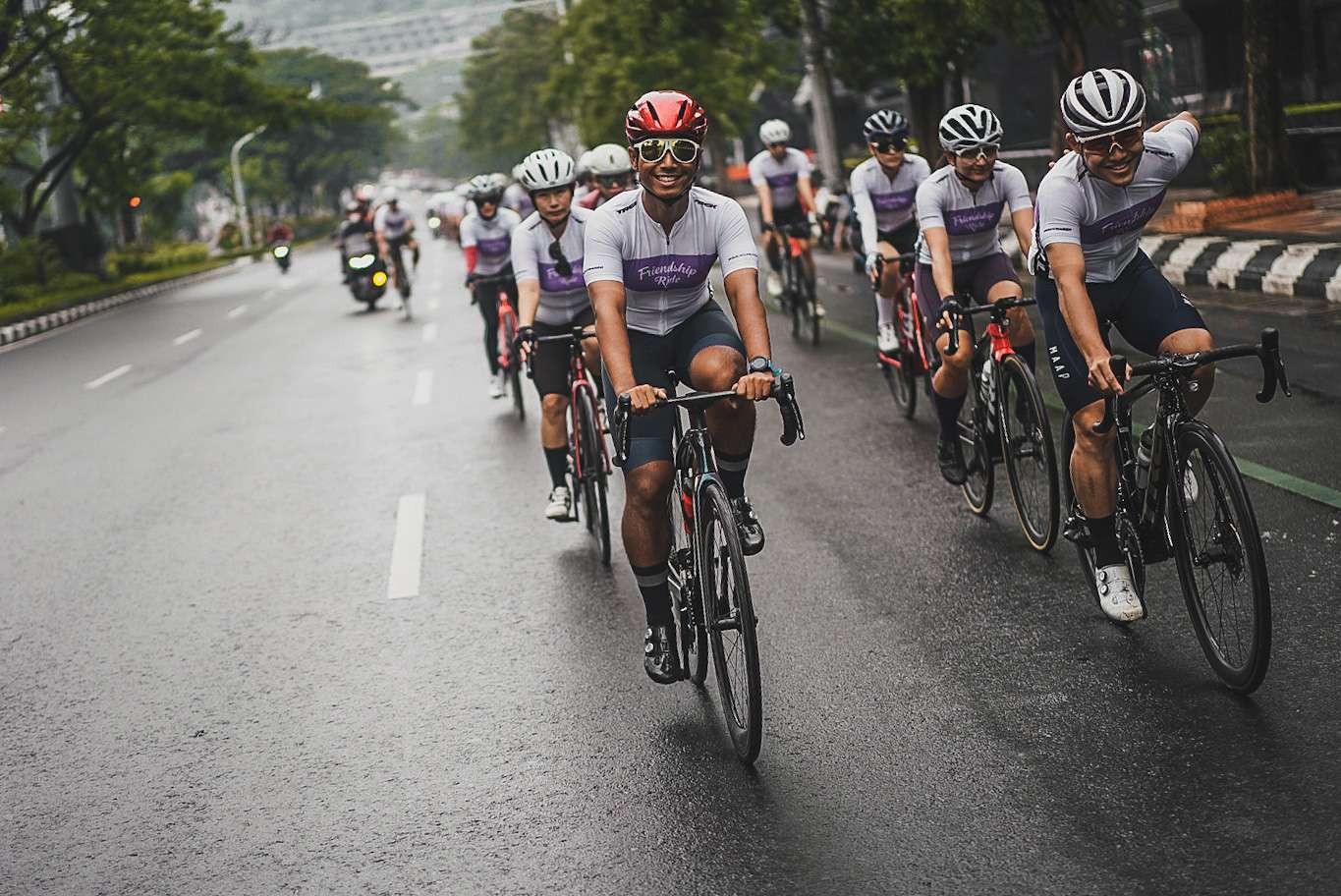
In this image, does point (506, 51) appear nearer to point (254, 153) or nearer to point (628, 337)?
point (254, 153)

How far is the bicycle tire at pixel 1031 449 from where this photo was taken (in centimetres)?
649

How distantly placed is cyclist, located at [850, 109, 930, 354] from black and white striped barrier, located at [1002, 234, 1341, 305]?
10.8ft

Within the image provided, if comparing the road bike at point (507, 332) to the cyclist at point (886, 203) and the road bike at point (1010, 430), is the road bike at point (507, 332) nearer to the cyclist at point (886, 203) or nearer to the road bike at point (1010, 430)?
the cyclist at point (886, 203)

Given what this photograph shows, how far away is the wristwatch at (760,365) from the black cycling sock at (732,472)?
0.55 metres

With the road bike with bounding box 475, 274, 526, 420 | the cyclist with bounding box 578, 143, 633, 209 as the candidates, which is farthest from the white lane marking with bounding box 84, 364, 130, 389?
the cyclist with bounding box 578, 143, 633, 209

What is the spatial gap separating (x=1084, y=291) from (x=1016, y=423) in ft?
5.57

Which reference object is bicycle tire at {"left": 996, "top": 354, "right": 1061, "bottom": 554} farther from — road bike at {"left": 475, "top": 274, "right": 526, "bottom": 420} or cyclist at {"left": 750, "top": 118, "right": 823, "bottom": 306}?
cyclist at {"left": 750, "top": 118, "right": 823, "bottom": 306}

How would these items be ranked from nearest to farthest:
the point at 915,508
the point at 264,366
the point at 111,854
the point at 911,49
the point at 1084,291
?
the point at 111,854 < the point at 1084,291 < the point at 915,508 < the point at 264,366 < the point at 911,49

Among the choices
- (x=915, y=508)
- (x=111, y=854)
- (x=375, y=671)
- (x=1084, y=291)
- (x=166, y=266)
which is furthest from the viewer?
(x=166, y=266)

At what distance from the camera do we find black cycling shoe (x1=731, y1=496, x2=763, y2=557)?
4844 millimetres

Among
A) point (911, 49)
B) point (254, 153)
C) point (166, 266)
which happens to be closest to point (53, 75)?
point (166, 266)

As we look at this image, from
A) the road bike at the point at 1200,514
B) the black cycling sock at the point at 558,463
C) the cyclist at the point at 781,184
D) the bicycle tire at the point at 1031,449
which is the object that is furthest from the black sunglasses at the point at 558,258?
the cyclist at the point at 781,184

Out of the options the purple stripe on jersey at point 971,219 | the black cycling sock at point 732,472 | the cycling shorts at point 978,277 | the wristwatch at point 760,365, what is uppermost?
the purple stripe on jersey at point 971,219

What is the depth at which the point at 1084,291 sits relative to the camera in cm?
525
